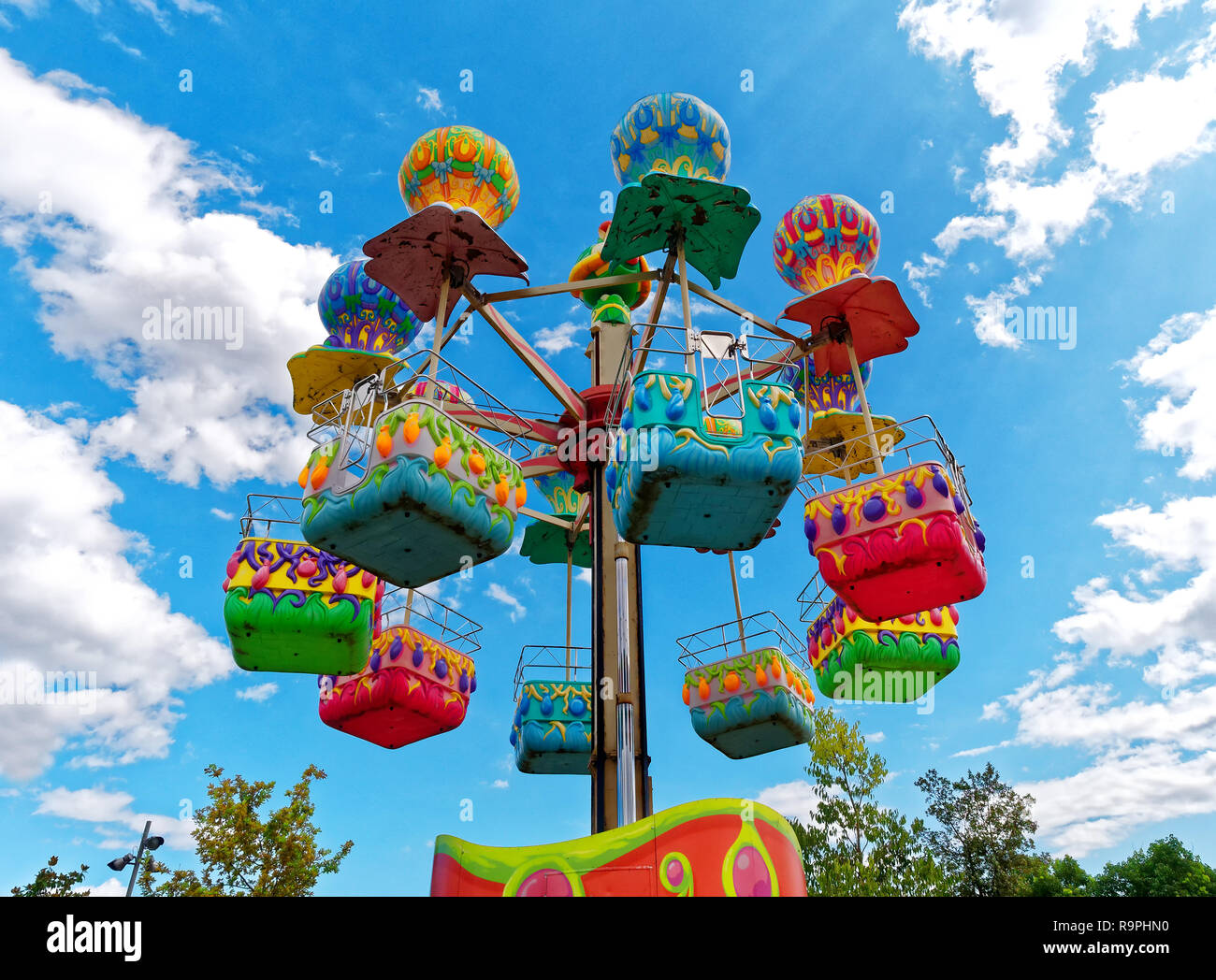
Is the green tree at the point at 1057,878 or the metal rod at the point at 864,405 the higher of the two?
the metal rod at the point at 864,405

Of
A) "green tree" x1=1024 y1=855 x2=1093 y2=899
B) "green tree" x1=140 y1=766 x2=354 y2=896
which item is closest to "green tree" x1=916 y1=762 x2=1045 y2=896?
"green tree" x1=1024 y1=855 x2=1093 y2=899

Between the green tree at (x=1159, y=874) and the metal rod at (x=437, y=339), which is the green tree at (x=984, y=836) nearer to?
the green tree at (x=1159, y=874)

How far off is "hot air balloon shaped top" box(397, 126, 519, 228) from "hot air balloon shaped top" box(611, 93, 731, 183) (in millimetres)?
1492

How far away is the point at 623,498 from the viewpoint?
6785mm

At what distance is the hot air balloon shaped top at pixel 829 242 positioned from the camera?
9734 mm

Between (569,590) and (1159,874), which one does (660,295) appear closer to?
(569,590)

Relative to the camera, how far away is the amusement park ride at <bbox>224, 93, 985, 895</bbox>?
6.40 m

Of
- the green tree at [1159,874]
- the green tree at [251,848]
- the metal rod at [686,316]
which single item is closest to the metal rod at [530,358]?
the metal rod at [686,316]

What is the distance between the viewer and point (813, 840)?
69.4 feet

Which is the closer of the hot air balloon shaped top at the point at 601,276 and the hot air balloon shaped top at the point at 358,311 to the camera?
the hot air balloon shaped top at the point at 358,311

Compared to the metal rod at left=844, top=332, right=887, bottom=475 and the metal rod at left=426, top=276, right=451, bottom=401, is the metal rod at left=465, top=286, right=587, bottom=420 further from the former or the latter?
the metal rod at left=844, top=332, right=887, bottom=475

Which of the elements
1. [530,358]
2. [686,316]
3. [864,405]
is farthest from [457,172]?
[864,405]

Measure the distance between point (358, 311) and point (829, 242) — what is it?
5.41 metres

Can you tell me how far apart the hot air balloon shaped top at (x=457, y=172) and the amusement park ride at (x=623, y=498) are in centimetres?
3
